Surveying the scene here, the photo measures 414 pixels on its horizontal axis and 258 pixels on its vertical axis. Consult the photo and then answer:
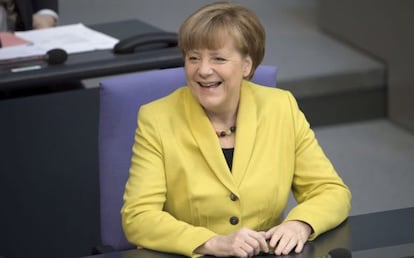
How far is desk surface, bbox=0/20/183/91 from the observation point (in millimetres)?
3432

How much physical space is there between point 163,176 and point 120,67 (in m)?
1.06

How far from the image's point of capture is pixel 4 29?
420 centimetres

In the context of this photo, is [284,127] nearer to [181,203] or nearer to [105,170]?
[181,203]

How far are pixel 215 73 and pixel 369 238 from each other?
19.9 inches

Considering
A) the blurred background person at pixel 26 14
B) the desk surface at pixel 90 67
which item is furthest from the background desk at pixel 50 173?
the blurred background person at pixel 26 14

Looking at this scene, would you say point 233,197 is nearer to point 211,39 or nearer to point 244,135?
point 244,135

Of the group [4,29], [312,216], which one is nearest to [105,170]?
[312,216]

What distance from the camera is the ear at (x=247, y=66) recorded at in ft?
8.30

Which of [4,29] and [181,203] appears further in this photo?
[4,29]

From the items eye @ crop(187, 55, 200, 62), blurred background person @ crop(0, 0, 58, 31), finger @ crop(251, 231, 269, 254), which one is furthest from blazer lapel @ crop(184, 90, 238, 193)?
blurred background person @ crop(0, 0, 58, 31)

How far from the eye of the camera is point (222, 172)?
252 cm

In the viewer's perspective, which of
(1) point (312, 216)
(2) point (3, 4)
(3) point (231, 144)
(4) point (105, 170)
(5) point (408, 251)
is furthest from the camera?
(2) point (3, 4)

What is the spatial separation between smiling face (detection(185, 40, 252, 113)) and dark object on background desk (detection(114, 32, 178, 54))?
1.11 m

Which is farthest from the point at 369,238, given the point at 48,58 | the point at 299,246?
the point at 48,58
